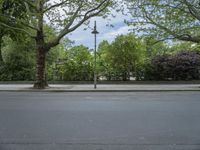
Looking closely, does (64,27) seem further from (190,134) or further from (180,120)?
(190,134)

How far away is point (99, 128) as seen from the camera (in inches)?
344

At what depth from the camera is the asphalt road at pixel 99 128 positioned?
7070 millimetres

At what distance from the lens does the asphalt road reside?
7070 millimetres

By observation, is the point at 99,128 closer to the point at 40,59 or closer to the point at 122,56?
the point at 40,59

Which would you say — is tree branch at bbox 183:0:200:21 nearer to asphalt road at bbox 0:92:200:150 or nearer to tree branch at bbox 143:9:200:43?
tree branch at bbox 143:9:200:43

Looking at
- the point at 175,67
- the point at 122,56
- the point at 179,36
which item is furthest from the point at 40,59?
the point at 175,67

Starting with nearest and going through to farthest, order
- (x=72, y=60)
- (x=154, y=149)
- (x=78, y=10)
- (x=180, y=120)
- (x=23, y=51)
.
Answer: (x=154, y=149) → (x=180, y=120) → (x=78, y=10) → (x=72, y=60) → (x=23, y=51)

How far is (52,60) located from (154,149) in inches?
1080

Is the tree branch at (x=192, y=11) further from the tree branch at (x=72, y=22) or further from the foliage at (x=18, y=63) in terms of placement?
the foliage at (x=18, y=63)

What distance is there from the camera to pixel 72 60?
29328 millimetres

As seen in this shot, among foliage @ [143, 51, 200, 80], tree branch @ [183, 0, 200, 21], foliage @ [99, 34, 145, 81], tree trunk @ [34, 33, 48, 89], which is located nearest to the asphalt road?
tree trunk @ [34, 33, 48, 89]

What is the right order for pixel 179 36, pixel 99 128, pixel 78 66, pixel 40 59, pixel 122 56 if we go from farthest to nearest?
pixel 78 66, pixel 122 56, pixel 179 36, pixel 40 59, pixel 99 128

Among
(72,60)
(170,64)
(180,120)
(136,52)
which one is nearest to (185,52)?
(170,64)

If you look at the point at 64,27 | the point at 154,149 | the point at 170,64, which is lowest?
the point at 154,149
